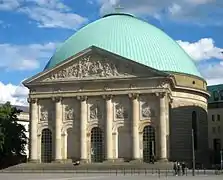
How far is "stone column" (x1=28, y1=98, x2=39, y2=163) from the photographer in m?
77.6

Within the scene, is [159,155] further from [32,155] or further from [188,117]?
[32,155]

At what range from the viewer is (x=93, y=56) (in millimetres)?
76500

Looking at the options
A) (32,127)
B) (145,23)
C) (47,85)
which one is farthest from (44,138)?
(145,23)

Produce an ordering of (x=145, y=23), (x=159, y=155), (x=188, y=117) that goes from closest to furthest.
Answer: (x=159, y=155) → (x=188, y=117) → (x=145, y=23)

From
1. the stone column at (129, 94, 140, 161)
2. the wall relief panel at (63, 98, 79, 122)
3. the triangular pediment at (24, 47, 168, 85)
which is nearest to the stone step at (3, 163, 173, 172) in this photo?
the stone column at (129, 94, 140, 161)

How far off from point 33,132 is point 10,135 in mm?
6455

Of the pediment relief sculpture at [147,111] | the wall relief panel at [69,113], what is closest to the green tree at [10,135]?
the wall relief panel at [69,113]

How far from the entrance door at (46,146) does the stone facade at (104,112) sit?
15 centimetres

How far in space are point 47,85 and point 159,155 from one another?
19845mm

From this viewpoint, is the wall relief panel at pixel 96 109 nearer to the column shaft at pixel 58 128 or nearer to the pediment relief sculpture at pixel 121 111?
the pediment relief sculpture at pixel 121 111

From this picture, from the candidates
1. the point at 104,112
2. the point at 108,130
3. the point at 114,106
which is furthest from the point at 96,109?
the point at 108,130

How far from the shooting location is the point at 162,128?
2830 inches

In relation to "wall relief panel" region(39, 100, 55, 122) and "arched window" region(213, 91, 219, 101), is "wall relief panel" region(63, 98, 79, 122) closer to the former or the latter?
"wall relief panel" region(39, 100, 55, 122)

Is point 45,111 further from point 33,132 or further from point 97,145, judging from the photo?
point 97,145
